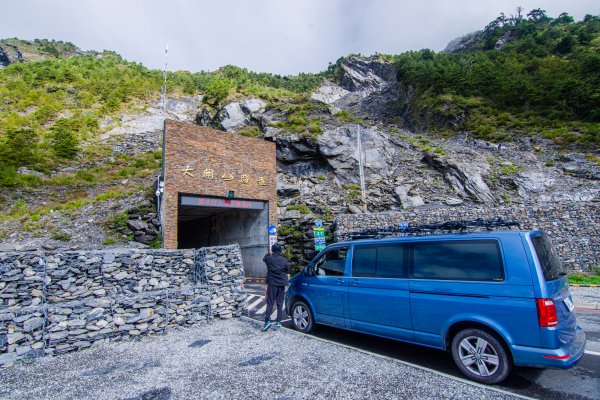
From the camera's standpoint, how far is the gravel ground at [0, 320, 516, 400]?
3979 mm

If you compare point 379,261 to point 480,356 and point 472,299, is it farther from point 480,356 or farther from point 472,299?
point 480,356

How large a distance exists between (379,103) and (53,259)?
61.9 metres

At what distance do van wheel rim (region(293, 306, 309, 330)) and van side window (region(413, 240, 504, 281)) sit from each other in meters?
2.89

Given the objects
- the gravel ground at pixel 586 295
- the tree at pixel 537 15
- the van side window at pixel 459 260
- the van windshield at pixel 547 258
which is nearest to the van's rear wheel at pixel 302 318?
the van side window at pixel 459 260

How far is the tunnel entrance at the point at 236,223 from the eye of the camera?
1659 centimetres

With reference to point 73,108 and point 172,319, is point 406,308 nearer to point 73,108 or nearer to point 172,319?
point 172,319

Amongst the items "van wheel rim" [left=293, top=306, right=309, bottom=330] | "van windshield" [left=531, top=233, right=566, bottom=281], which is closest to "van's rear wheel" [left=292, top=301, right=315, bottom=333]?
"van wheel rim" [left=293, top=306, right=309, bottom=330]

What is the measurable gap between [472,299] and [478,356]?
75 centimetres

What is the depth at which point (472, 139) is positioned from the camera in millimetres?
33969

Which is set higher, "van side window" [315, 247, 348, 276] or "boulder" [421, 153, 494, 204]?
"boulder" [421, 153, 494, 204]

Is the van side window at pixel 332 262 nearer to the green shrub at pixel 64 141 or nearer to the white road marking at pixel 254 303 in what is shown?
the white road marking at pixel 254 303

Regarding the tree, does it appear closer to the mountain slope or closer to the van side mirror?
the mountain slope

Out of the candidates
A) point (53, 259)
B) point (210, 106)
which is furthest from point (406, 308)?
point (210, 106)

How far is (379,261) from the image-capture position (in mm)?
5609
